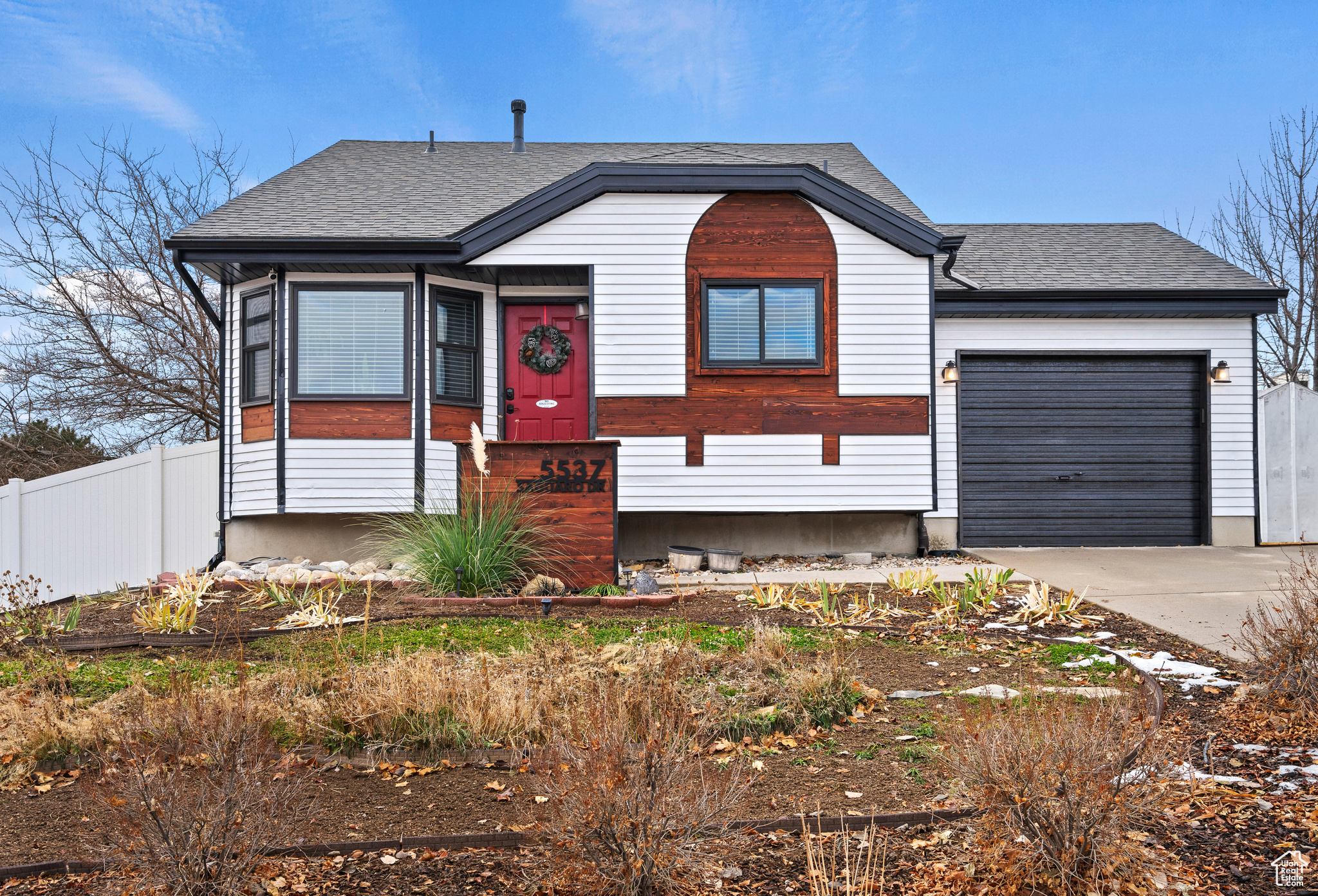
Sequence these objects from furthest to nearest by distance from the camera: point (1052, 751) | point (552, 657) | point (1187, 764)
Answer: point (552, 657) < point (1187, 764) < point (1052, 751)

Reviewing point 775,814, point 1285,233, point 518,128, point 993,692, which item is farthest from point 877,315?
point 1285,233

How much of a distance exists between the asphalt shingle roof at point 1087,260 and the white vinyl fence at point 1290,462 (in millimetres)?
1491

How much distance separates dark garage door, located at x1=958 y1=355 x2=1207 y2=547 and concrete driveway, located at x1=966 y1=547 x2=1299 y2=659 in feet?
1.72

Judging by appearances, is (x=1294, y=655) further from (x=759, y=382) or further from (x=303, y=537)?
(x=303, y=537)

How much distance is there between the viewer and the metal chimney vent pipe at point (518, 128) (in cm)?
1283

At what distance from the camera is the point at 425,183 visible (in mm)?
11242

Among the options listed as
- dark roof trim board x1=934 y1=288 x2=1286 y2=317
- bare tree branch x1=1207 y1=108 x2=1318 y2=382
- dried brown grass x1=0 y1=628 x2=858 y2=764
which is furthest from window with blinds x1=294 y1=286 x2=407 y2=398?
bare tree branch x1=1207 y1=108 x2=1318 y2=382

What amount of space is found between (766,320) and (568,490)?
10.8 ft

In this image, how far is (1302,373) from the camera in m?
16.8

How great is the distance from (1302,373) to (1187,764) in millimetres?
17829

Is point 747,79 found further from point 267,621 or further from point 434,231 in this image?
point 267,621

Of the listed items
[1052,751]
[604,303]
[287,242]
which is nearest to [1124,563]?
[604,303]

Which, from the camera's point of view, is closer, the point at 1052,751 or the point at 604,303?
the point at 1052,751

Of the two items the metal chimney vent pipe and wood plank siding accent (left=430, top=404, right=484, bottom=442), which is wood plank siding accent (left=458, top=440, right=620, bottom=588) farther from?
the metal chimney vent pipe
